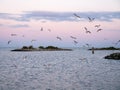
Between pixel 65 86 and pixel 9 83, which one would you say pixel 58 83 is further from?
pixel 9 83

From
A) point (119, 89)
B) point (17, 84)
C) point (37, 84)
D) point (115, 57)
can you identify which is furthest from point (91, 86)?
point (115, 57)

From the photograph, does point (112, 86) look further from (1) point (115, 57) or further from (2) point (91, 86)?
(1) point (115, 57)

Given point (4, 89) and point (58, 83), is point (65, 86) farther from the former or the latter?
point (4, 89)

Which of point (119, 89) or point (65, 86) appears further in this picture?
point (65, 86)

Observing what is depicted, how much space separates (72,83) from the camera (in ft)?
108

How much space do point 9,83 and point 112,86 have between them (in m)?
11.4

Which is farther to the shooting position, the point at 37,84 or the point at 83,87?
the point at 37,84

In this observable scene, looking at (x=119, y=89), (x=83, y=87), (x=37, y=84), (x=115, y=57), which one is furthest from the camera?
(x=115, y=57)

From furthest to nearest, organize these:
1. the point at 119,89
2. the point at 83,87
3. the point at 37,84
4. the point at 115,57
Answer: the point at 115,57, the point at 37,84, the point at 83,87, the point at 119,89

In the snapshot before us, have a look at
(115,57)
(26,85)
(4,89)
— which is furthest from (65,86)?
(115,57)

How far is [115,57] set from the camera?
8462 cm

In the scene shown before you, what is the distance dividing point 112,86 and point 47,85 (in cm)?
689

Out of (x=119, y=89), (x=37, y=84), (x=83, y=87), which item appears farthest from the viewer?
(x=37, y=84)

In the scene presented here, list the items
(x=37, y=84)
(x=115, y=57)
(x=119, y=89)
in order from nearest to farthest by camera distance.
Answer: (x=119, y=89) → (x=37, y=84) → (x=115, y=57)
